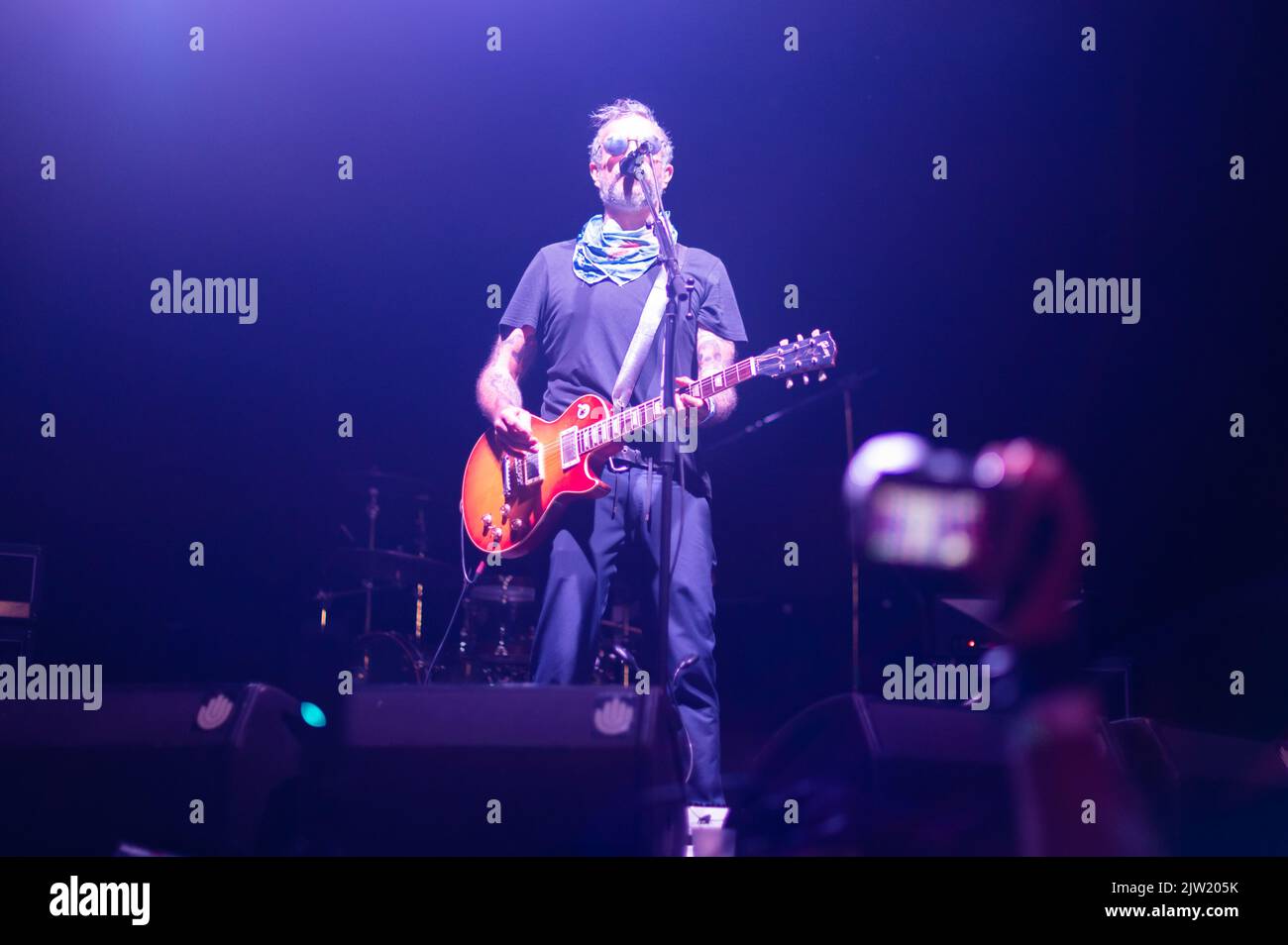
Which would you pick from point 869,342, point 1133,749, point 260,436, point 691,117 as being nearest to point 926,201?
point 869,342

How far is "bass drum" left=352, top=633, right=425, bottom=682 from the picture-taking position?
4.63 meters

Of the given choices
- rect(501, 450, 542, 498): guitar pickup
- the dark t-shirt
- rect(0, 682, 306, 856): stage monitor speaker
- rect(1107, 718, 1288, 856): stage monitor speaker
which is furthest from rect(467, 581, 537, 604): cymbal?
rect(1107, 718, 1288, 856): stage monitor speaker

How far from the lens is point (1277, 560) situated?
3.97m

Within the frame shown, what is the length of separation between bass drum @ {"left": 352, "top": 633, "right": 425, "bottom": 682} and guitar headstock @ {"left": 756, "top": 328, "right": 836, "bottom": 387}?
198 cm

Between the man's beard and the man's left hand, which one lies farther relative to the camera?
the man's beard

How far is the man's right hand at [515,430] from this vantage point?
3.57 meters

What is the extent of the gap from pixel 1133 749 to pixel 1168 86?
2.43m

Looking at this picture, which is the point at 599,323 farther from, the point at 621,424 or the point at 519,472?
the point at 519,472

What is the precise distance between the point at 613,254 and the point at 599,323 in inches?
10.1

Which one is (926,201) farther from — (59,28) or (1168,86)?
(59,28)

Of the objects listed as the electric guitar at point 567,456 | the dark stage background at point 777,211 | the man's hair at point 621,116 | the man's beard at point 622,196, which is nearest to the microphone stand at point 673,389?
the electric guitar at point 567,456

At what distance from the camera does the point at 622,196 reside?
3.75 metres

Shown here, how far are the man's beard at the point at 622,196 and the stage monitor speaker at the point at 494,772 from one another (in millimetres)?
1848

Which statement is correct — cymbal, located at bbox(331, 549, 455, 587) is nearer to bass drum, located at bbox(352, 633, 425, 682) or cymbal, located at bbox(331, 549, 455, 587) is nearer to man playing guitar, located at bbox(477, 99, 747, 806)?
bass drum, located at bbox(352, 633, 425, 682)
